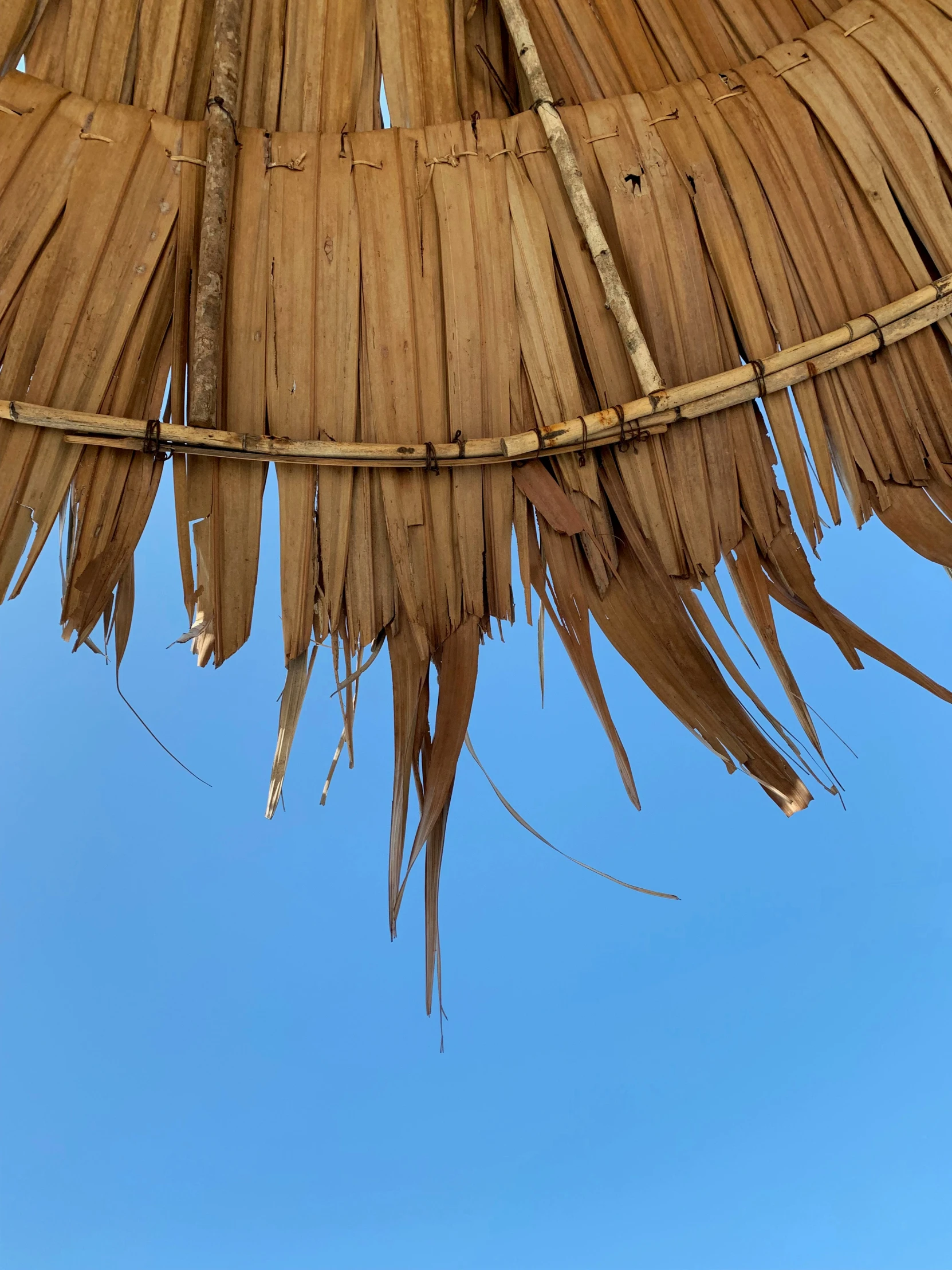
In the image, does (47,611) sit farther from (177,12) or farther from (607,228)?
(607,228)

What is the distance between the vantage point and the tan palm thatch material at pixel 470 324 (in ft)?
5.16

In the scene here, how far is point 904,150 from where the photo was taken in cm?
167

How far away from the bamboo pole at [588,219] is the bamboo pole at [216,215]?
18.7 inches

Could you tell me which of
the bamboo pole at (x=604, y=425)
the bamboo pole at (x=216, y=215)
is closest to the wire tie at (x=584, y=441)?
the bamboo pole at (x=604, y=425)

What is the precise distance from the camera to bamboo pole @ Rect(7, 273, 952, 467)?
1.52 m

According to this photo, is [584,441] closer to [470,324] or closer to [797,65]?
[470,324]

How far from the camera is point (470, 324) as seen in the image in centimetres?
168

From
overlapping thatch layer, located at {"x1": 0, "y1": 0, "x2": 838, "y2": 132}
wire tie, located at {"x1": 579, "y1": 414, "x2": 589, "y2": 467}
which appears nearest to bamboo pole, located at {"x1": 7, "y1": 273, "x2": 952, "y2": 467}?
wire tie, located at {"x1": 579, "y1": 414, "x2": 589, "y2": 467}

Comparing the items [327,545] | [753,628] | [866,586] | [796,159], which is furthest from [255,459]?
[866,586]

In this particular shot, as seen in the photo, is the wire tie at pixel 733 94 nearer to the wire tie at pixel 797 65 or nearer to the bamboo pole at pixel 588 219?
the wire tie at pixel 797 65

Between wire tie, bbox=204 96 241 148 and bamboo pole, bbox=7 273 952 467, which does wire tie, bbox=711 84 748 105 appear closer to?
bamboo pole, bbox=7 273 952 467

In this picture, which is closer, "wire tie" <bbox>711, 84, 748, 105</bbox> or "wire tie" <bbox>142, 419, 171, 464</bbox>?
"wire tie" <bbox>142, 419, 171, 464</bbox>

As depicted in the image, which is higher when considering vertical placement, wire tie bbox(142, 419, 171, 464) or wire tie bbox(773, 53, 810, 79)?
wire tie bbox(773, 53, 810, 79)

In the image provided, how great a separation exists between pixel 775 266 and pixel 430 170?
0.59 metres
